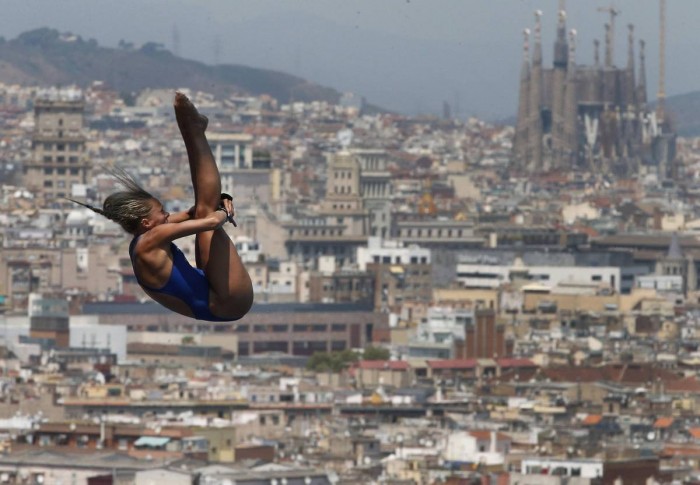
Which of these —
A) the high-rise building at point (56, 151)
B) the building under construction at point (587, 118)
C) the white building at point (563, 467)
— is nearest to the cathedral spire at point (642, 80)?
the building under construction at point (587, 118)

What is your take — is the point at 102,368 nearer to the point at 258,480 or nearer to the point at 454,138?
the point at 258,480

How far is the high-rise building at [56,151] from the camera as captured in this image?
9773 cm

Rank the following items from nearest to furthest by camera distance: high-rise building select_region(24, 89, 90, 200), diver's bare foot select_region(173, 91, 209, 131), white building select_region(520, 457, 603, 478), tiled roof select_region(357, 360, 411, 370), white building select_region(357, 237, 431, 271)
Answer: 1. diver's bare foot select_region(173, 91, 209, 131)
2. white building select_region(520, 457, 603, 478)
3. tiled roof select_region(357, 360, 411, 370)
4. white building select_region(357, 237, 431, 271)
5. high-rise building select_region(24, 89, 90, 200)

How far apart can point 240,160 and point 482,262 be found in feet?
60.5

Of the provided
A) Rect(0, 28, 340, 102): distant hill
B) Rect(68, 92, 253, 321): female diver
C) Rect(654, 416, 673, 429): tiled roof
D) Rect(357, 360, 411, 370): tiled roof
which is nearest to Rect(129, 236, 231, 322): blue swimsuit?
Rect(68, 92, 253, 321): female diver

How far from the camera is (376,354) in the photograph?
60031mm

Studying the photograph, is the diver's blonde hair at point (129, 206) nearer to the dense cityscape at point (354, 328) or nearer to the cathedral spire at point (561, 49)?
the dense cityscape at point (354, 328)

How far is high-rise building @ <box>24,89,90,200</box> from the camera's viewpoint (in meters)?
97.7

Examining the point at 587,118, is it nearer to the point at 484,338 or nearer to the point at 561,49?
the point at 561,49

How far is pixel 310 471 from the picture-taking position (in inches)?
1467

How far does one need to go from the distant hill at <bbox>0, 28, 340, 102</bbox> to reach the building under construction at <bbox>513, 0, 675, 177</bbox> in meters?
23.8

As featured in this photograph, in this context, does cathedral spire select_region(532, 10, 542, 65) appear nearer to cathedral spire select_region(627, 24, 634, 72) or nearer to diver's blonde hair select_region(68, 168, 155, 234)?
cathedral spire select_region(627, 24, 634, 72)

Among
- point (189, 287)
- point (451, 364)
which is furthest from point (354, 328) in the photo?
point (189, 287)

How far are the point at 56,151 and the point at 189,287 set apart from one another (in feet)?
306
